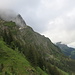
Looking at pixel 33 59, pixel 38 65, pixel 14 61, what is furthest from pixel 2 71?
pixel 38 65

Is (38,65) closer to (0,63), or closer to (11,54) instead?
(11,54)

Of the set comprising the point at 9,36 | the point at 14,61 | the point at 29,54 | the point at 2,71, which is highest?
the point at 9,36

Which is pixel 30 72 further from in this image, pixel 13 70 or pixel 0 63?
pixel 0 63

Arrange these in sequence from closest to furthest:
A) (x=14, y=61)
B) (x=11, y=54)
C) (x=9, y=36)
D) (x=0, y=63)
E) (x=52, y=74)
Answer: (x=0, y=63)
(x=14, y=61)
(x=11, y=54)
(x=52, y=74)
(x=9, y=36)

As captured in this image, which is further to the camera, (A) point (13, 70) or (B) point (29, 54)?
(B) point (29, 54)

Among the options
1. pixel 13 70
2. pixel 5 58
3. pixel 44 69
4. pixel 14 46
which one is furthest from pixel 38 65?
pixel 13 70

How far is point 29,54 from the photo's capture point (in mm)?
143250

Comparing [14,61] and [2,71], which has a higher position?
[14,61]

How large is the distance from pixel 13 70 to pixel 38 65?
158 ft

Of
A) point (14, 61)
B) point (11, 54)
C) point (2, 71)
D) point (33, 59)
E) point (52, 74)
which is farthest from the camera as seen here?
point (52, 74)

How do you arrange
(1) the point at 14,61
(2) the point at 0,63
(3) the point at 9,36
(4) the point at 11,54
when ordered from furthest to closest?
1. (3) the point at 9,36
2. (4) the point at 11,54
3. (1) the point at 14,61
4. (2) the point at 0,63

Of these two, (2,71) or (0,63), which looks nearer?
(2,71)

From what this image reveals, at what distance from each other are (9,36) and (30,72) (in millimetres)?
67690

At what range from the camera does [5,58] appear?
118375 mm
